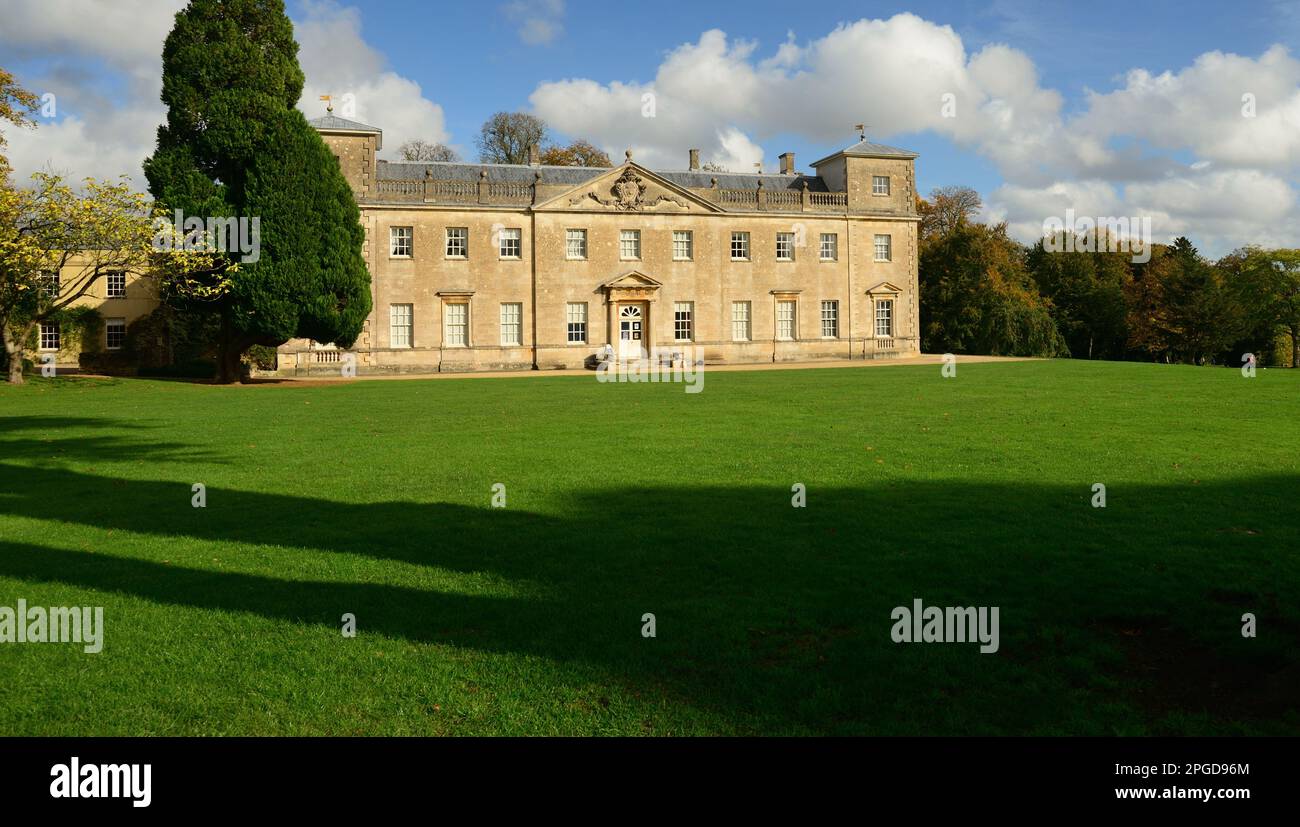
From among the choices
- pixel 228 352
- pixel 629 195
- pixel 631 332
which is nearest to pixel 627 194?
pixel 629 195

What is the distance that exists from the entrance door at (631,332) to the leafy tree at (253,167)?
1546 centimetres

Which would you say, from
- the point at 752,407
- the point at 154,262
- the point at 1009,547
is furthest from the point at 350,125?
the point at 1009,547

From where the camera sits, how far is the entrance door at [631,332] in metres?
48.0

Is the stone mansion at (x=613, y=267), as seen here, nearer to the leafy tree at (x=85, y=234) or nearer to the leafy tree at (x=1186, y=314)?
the leafy tree at (x=85, y=234)

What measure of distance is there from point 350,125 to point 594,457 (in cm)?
3574

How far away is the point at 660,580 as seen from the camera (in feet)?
24.9

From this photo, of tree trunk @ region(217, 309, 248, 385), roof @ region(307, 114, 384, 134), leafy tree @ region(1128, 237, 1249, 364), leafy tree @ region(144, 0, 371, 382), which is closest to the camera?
leafy tree @ region(144, 0, 371, 382)

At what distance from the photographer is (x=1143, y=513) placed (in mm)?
9570

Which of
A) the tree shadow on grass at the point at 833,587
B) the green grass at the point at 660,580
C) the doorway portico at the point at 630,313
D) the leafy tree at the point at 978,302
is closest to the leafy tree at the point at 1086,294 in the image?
the leafy tree at the point at 978,302

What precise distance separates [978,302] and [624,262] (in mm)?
26131

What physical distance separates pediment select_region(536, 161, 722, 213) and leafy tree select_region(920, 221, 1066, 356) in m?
21.9

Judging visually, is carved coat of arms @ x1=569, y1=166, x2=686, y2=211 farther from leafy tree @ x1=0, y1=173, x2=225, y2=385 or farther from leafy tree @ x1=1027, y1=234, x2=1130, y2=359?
leafy tree @ x1=1027, y1=234, x2=1130, y2=359

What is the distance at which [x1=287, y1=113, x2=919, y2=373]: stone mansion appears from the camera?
4488 cm
